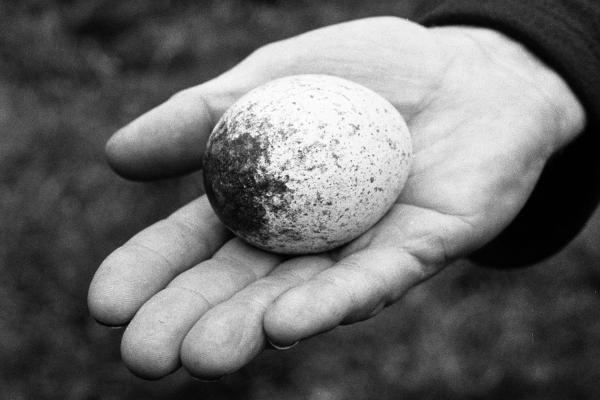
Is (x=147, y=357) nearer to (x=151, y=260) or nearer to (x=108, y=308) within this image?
(x=108, y=308)

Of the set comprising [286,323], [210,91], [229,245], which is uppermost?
[210,91]

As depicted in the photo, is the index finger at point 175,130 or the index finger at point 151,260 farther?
the index finger at point 175,130

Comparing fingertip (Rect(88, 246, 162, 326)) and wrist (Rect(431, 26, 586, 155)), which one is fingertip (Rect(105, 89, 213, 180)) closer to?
fingertip (Rect(88, 246, 162, 326))

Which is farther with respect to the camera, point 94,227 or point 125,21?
point 125,21

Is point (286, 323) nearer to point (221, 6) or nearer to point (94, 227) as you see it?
point (94, 227)

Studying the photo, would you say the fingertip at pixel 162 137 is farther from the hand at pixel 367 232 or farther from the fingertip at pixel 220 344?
the fingertip at pixel 220 344

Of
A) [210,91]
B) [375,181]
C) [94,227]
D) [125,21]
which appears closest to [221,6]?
[125,21]

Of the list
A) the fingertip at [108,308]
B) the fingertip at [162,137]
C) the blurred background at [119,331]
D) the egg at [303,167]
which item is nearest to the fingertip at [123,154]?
the fingertip at [162,137]
